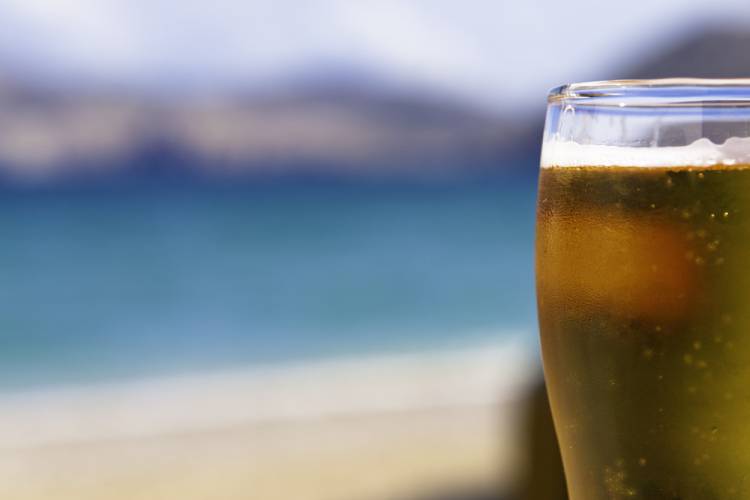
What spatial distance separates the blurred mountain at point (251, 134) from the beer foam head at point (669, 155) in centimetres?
3530

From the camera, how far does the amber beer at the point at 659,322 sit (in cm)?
80

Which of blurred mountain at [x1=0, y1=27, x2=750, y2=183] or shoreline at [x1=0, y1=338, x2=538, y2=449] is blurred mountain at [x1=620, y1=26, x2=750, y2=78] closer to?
blurred mountain at [x1=0, y1=27, x2=750, y2=183]

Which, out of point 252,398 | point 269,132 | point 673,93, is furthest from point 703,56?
point 673,93

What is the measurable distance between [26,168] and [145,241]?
10.5m

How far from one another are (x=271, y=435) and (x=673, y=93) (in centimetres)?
751

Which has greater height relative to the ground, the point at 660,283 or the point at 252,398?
the point at 660,283

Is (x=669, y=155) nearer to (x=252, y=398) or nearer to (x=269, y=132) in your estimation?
(x=252, y=398)

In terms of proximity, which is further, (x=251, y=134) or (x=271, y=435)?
(x=251, y=134)

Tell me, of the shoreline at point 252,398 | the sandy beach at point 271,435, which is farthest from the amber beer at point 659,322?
the shoreline at point 252,398

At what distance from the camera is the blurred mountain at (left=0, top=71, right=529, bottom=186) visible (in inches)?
1414

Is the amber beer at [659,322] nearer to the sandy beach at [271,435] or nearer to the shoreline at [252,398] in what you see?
the sandy beach at [271,435]

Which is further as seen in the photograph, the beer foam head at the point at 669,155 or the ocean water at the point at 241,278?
the ocean water at the point at 241,278

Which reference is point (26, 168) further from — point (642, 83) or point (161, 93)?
point (642, 83)

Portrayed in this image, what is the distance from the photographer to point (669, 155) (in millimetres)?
815
